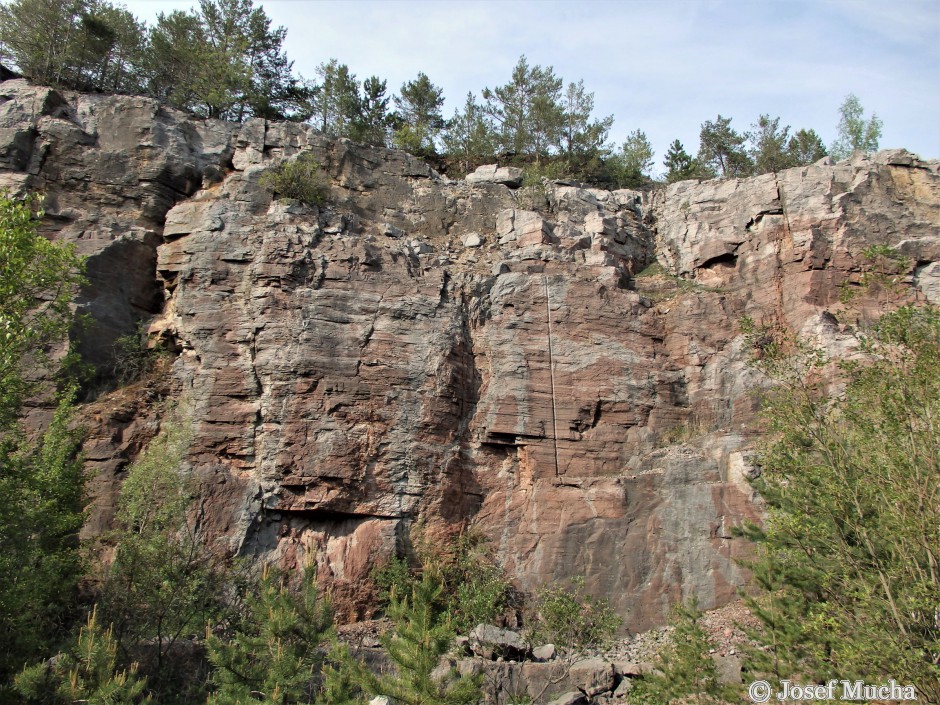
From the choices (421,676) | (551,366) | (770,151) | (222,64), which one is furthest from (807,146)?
(421,676)

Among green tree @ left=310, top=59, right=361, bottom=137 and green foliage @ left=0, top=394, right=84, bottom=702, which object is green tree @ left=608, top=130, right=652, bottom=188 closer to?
green tree @ left=310, top=59, right=361, bottom=137

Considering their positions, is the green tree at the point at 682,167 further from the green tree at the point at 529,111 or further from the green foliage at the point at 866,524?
the green foliage at the point at 866,524

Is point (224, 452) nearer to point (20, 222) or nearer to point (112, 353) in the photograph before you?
point (112, 353)

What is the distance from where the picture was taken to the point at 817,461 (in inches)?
410

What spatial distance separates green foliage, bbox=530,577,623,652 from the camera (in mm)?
14578

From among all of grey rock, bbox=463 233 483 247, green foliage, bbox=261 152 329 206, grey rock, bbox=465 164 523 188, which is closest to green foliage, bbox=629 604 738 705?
grey rock, bbox=463 233 483 247

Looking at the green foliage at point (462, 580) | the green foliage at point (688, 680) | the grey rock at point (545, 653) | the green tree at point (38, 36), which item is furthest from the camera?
the green tree at point (38, 36)

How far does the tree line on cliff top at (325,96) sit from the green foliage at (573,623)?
1503cm

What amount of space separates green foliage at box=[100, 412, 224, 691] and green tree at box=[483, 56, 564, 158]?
19707 mm

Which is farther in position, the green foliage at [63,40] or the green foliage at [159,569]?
the green foliage at [63,40]

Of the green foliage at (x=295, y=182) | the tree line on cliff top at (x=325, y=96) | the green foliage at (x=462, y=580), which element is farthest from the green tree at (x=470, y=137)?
the green foliage at (x=462, y=580)

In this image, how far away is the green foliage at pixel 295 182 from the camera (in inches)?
787

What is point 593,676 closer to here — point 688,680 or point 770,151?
point 688,680

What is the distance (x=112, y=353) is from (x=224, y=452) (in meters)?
4.81
